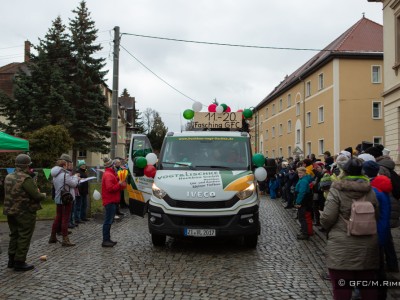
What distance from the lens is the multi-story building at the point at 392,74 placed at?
1814cm

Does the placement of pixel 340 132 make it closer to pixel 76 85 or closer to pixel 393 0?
pixel 393 0

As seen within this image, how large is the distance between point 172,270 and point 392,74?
15960 millimetres

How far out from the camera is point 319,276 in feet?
20.7

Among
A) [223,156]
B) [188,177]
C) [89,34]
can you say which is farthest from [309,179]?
[89,34]

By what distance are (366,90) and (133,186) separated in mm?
29230

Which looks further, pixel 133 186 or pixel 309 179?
pixel 133 186

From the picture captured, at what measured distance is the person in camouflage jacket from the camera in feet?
21.8

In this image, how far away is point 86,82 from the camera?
33844mm

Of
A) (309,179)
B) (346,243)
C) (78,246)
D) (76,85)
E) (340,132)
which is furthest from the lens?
(340,132)

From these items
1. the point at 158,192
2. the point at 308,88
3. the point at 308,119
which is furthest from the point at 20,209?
the point at 308,88

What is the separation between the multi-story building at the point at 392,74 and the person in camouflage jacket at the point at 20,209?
15.2m

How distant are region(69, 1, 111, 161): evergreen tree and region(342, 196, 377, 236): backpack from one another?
103 feet

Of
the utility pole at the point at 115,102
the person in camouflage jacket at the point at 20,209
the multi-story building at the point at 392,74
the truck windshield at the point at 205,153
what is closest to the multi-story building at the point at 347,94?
the multi-story building at the point at 392,74

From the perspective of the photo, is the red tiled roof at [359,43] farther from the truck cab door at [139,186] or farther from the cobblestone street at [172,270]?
the cobblestone street at [172,270]
